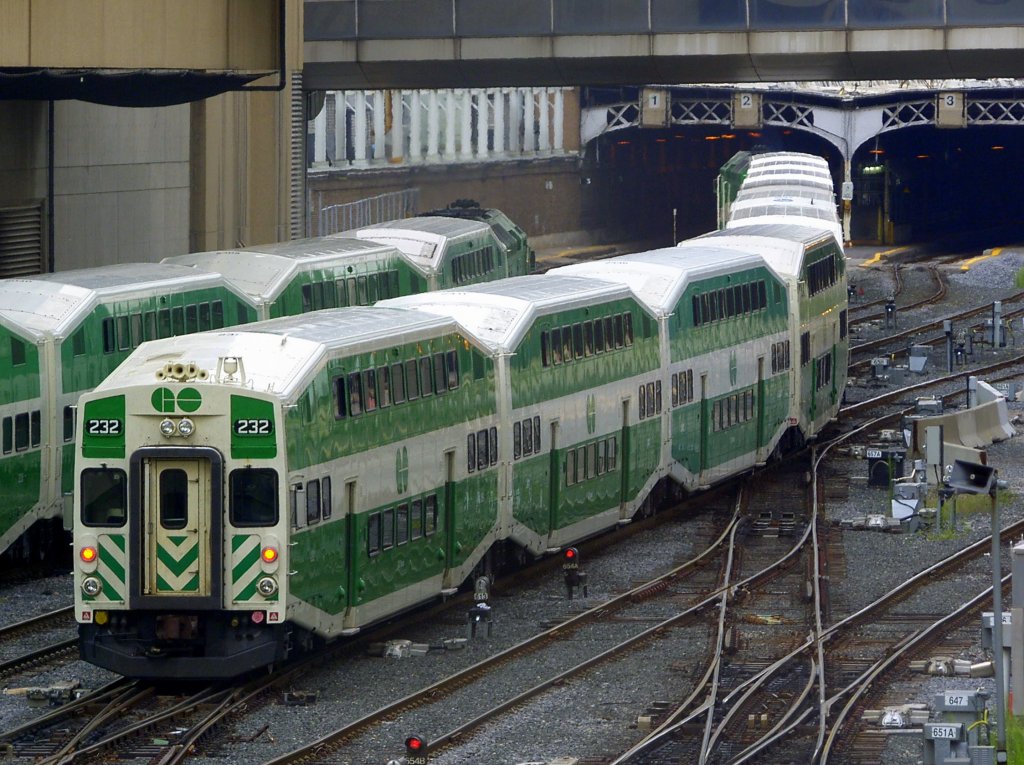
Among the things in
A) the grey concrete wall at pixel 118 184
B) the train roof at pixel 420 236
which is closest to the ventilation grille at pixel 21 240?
the grey concrete wall at pixel 118 184

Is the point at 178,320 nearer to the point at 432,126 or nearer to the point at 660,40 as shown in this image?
the point at 660,40

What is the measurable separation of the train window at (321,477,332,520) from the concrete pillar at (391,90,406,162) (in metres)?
55.0

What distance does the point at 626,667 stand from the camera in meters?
20.6

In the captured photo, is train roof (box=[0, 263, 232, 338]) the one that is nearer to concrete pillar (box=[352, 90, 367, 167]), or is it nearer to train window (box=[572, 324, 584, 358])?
train window (box=[572, 324, 584, 358])

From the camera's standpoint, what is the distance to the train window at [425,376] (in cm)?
2141

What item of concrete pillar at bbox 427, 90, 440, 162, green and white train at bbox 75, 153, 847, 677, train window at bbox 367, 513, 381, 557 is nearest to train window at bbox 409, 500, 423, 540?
green and white train at bbox 75, 153, 847, 677

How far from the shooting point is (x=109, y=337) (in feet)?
85.8

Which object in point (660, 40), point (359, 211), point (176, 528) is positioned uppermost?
point (660, 40)

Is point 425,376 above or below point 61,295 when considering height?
below

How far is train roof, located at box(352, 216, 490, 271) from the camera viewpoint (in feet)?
124

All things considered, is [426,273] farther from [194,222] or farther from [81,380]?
[81,380]

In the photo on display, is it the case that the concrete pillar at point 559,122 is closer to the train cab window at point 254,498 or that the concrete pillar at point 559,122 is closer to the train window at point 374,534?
the train window at point 374,534

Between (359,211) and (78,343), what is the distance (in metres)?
43.4

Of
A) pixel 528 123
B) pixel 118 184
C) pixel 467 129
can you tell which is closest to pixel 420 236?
pixel 118 184
